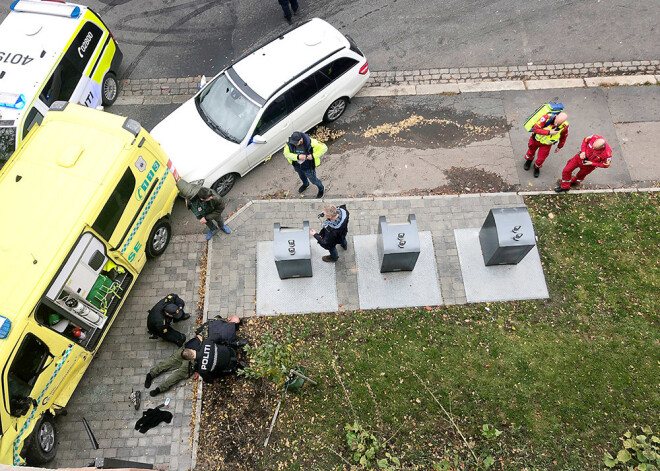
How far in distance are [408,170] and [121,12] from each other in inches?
344

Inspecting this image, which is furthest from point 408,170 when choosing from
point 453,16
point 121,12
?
point 121,12

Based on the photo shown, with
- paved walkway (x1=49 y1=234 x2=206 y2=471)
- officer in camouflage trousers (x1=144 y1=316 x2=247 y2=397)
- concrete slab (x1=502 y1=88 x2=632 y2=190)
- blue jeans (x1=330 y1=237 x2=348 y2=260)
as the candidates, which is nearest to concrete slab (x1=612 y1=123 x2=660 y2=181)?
concrete slab (x1=502 y1=88 x2=632 y2=190)

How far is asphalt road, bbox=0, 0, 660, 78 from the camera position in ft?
33.7

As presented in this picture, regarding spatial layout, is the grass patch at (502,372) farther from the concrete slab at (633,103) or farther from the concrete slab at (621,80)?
the concrete slab at (621,80)

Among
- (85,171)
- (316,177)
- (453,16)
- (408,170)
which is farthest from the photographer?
(453,16)

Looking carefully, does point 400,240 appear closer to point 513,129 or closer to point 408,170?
point 408,170

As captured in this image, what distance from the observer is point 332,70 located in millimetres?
8867

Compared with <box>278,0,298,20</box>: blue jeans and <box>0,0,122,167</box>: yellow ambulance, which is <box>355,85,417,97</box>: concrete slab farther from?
<box>0,0,122,167</box>: yellow ambulance

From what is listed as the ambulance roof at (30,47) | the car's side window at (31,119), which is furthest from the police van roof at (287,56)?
the car's side window at (31,119)

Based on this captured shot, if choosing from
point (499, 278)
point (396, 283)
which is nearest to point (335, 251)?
point (396, 283)

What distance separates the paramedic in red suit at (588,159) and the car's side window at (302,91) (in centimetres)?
509

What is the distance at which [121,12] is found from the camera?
37.4ft

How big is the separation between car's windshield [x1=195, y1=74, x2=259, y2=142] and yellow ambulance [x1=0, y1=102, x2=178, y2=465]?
1.48m

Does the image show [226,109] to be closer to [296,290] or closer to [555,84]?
[296,290]
